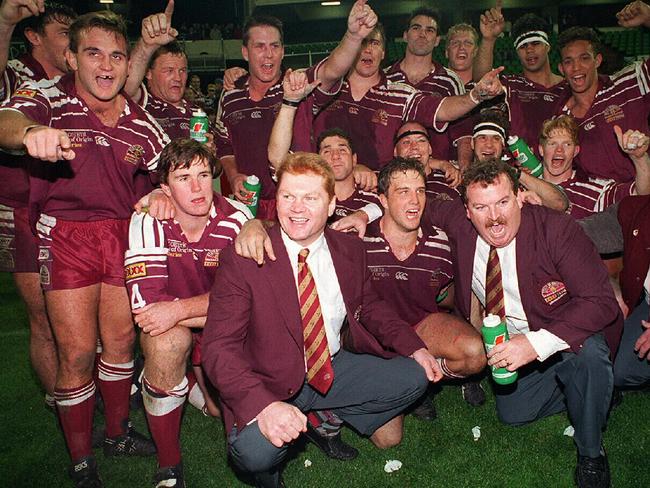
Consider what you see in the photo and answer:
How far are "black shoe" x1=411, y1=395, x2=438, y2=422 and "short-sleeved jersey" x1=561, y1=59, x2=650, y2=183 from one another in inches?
86.1

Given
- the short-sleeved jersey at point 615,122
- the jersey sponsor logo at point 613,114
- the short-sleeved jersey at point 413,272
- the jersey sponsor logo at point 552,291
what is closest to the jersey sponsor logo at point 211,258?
the short-sleeved jersey at point 413,272

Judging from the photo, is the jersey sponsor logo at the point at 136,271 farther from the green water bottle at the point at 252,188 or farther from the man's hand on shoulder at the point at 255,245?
the green water bottle at the point at 252,188

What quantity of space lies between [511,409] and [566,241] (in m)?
1.11

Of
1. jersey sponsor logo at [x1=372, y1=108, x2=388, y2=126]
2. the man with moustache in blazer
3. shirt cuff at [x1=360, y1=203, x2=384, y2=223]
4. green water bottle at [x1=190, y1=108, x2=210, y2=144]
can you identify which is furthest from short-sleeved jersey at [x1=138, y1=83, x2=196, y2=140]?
the man with moustache in blazer

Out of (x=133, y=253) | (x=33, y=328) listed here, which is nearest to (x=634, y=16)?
(x=133, y=253)

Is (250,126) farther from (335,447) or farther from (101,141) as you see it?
(335,447)

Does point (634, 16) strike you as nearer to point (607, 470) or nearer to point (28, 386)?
point (607, 470)

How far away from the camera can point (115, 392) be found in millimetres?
3414

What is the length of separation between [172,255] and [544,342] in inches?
80.7

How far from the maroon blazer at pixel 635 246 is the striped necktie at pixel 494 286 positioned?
83 cm

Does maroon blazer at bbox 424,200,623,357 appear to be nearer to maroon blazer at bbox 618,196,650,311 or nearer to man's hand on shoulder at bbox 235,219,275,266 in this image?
maroon blazer at bbox 618,196,650,311

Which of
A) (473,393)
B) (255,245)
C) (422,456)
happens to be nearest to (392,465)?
(422,456)

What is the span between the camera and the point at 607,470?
3.03 metres

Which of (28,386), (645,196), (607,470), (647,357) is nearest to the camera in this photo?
(607,470)
